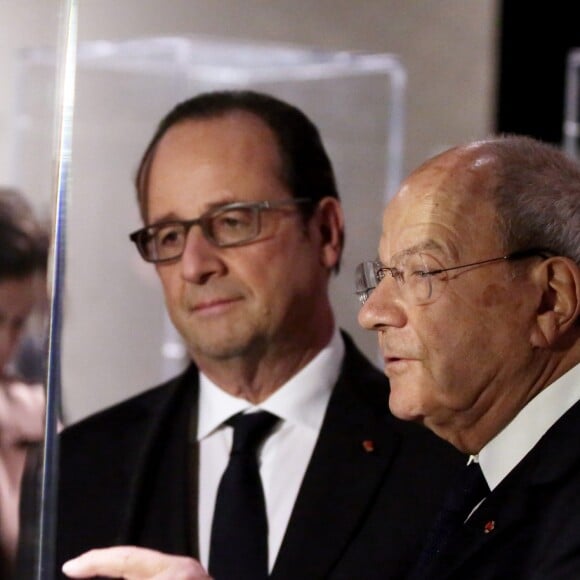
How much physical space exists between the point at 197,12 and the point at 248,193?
0.40 m

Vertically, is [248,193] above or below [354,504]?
above

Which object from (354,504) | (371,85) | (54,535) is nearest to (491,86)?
(371,85)

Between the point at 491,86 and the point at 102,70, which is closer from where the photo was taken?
the point at 102,70

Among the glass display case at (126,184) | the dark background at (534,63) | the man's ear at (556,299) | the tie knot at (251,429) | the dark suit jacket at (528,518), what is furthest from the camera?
the dark background at (534,63)

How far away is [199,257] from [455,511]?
1.54 ft

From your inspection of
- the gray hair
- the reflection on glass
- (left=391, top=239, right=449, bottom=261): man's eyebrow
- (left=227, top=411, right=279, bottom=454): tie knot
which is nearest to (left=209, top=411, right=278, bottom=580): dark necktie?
(left=227, top=411, right=279, bottom=454): tie knot

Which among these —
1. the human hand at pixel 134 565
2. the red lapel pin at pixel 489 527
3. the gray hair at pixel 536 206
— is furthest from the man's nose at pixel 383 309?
the human hand at pixel 134 565

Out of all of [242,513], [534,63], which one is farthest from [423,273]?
[534,63]

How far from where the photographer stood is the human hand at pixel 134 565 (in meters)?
1.45

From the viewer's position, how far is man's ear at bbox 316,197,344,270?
166cm

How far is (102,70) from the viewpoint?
5.85ft

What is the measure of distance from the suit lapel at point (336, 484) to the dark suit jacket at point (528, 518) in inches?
8.5

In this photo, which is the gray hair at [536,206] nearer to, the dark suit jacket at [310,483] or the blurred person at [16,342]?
the dark suit jacket at [310,483]

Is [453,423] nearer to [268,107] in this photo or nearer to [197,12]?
[268,107]
